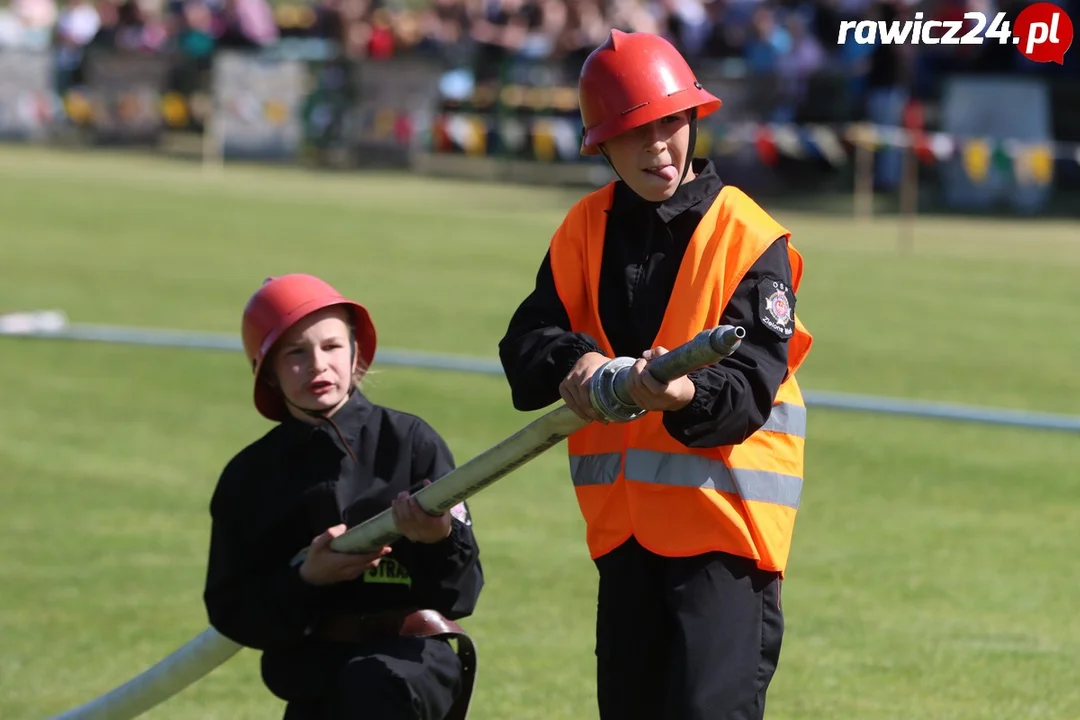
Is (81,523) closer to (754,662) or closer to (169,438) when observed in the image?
(169,438)

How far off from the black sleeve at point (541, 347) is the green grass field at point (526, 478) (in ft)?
5.66

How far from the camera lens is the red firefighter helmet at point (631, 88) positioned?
399cm

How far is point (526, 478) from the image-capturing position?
8812 mm

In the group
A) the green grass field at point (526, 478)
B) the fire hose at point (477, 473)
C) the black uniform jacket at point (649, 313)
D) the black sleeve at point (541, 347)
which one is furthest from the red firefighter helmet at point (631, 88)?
the green grass field at point (526, 478)

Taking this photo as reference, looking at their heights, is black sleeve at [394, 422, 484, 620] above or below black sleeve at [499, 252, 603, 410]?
below

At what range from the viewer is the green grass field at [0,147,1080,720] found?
5973 millimetres

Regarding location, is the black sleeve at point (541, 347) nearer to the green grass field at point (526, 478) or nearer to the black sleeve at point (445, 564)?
the black sleeve at point (445, 564)

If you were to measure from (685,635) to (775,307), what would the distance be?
673mm

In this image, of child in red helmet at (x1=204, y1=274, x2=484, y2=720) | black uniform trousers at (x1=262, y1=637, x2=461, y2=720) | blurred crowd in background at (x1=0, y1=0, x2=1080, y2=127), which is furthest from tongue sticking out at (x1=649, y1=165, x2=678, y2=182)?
blurred crowd in background at (x1=0, y1=0, x2=1080, y2=127)

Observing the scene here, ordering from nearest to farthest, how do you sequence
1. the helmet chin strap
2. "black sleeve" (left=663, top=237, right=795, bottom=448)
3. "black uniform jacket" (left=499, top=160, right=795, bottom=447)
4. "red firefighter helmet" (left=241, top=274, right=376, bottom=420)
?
"black sleeve" (left=663, top=237, right=795, bottom=448) < "black uniform jacket" (left=499, top=160, right=795, bottom=447) < the helmet chin strap < "red firefighter helmet" (left=241, top=274, right=376, bottom=420)

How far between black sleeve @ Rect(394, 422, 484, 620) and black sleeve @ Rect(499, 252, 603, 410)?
335 mm

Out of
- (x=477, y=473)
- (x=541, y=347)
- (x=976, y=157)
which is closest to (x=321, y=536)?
(x=477, y=473)

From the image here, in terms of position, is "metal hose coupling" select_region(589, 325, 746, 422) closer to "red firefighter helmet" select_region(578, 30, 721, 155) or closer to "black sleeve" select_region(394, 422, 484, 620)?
"red firefighter helmet" select_region(578, 30, 721, 155)

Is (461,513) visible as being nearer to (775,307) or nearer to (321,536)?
(321,536)
